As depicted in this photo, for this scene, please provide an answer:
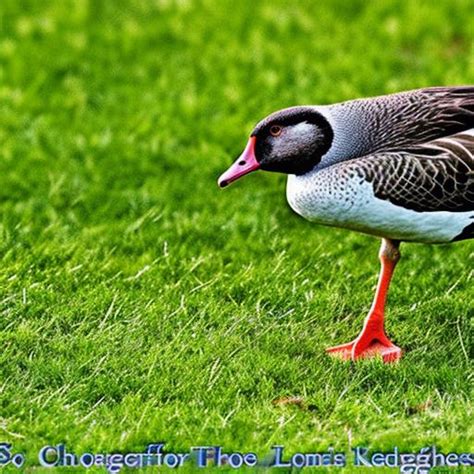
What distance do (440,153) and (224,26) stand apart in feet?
17.2

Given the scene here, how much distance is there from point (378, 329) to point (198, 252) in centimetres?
142

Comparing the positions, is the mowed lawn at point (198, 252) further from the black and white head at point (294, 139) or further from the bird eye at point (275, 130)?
the bird eye at point (275, 130)

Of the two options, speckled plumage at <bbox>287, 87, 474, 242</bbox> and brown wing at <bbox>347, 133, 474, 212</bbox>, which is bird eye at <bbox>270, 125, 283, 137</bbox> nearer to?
speckled plumage at <bbox>287, 87, 474, 242</bbox>

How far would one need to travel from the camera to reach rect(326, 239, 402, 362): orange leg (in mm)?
5977

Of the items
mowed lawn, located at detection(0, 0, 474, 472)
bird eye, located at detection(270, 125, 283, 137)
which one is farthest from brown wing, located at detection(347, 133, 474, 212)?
mowed lawn, located at detection(0, 0, 474, 472)

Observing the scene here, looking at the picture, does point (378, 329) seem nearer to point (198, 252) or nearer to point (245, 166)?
point (245, 166)

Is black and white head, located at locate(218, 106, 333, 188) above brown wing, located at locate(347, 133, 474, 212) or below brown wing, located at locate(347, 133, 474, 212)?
above

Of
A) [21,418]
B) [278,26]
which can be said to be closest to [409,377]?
[21,418]

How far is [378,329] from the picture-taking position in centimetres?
603

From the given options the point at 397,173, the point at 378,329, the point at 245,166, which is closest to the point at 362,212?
the point at 397,173

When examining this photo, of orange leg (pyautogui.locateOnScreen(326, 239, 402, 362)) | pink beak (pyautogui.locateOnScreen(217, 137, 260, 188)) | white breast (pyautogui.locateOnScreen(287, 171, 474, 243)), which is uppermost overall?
pink beak (pyautogui.locateOnScreen(217, 137, 260, 188))

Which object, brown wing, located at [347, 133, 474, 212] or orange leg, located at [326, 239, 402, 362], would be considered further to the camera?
orange leg, located at [326, 239, 402, 362]

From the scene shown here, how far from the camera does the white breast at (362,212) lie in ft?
18.3

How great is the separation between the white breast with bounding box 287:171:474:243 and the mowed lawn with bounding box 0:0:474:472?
613 mm
